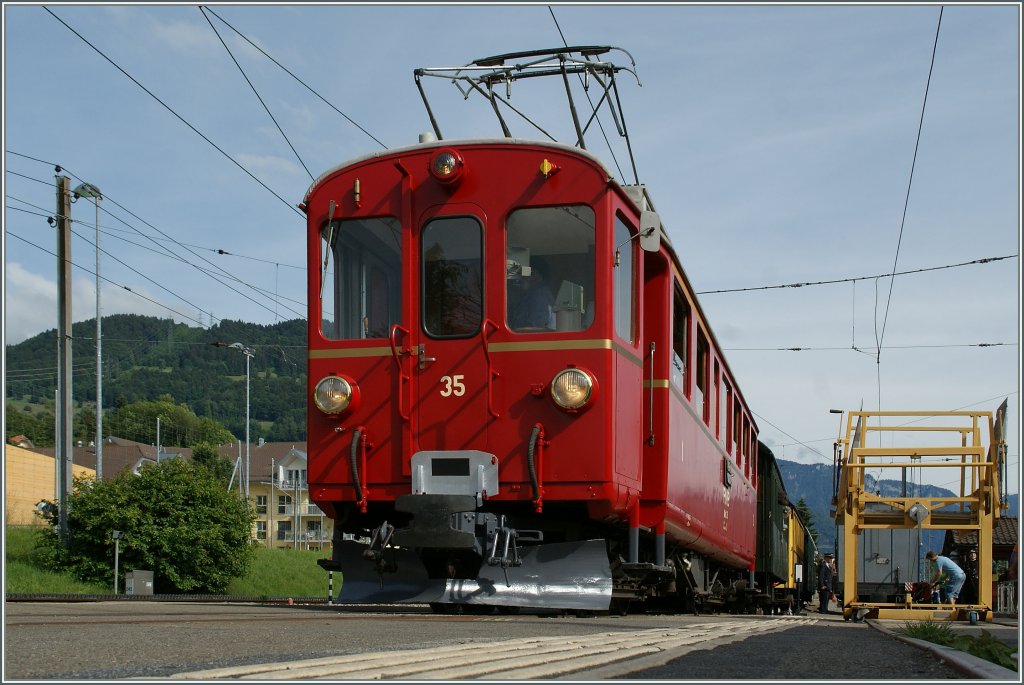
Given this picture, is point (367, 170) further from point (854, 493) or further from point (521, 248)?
point (854, 493)

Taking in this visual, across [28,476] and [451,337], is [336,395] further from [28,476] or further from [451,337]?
[28,476]

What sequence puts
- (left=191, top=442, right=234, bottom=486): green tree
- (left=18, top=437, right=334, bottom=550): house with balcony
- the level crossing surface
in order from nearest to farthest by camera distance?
1. the level crossing surface
2. (left=191, top=442, right=234, bottom=486): green tree
3. (left=18, top=437, right=334, bottom=550): house with balcony

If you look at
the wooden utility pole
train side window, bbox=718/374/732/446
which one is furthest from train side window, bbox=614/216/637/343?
the wooden utility pole

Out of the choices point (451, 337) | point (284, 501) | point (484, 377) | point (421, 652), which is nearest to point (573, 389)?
point (484, 377)

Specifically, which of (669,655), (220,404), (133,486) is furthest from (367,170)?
(220,404)

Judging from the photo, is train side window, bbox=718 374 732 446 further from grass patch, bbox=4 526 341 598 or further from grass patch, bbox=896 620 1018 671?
grass patch, bbox=4 526 341 598

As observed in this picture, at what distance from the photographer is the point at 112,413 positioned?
136m

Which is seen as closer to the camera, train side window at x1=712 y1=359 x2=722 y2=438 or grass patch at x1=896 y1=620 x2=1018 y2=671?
grass patch at x1=896 y1=620 x2=1018 y2=671

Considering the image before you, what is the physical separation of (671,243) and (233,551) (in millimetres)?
24020

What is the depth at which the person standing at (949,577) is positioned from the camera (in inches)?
508

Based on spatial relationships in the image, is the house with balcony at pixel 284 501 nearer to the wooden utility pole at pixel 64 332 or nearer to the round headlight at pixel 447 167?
the wooden utility pole at pixel 64 332

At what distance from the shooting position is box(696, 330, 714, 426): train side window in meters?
11.8

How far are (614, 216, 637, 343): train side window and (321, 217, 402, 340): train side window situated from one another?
5.22 ft

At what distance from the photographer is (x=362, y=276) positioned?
912 centimetres
